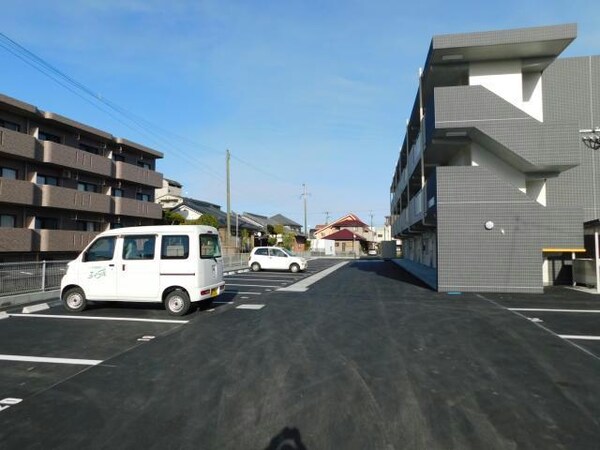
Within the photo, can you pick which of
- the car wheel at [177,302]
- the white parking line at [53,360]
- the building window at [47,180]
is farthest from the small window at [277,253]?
the white parking line at [53,360]

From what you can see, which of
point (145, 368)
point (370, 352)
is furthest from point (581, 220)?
point (145, 368)

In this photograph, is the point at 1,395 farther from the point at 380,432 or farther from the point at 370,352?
the point at 370,352

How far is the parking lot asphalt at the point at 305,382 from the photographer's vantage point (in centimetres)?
368

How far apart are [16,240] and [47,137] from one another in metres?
6.86

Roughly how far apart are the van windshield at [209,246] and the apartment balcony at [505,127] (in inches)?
329

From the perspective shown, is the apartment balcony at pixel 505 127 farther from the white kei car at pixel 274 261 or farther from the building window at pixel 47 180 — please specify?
the building window at pixel 47 180

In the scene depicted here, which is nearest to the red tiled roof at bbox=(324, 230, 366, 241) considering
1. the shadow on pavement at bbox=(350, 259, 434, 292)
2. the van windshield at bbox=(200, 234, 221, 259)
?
the shadow on pavement at bbox=(350, 259, 434, 292)

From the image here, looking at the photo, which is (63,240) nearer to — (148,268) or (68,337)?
(148,268)

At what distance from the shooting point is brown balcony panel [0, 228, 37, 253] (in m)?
20.0

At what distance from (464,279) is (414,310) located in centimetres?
414

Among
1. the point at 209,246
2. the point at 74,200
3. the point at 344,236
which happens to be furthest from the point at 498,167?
the point at 344,236

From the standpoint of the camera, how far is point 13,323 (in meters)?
8.58

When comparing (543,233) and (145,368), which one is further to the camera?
(543,233)

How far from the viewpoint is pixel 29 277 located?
11.1m
